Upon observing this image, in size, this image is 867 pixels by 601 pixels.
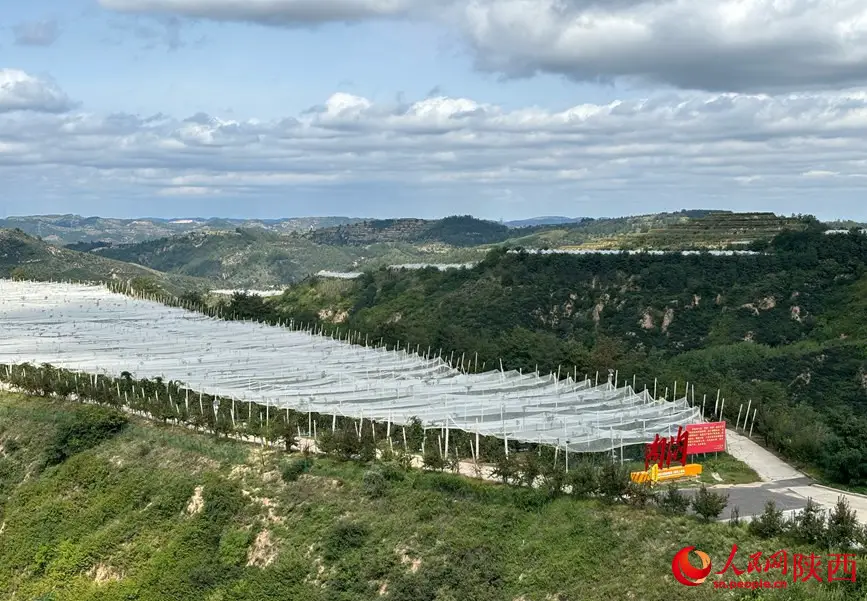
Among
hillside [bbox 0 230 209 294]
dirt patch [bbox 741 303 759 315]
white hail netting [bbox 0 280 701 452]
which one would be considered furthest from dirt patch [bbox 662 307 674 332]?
hillside [bbox 0 230 209 294]

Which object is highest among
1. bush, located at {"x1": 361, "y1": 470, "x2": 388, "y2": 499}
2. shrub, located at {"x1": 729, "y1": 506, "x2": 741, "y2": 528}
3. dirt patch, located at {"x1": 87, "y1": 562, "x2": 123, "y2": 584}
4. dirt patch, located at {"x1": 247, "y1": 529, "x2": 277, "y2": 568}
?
shrub, located at {"x1": 729, "y1": 506, "x2": 741, "y2": 528}

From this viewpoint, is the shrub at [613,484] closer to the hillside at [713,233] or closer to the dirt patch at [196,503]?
the dirt patch at [196,503]

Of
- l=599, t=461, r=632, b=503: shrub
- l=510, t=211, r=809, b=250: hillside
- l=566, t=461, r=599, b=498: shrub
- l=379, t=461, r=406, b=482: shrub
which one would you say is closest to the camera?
l=599, t=461, r=632, b=503: shrub

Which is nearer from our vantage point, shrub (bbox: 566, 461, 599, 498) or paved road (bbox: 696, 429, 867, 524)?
shrub (bbox: 566, 461, 599, 498)

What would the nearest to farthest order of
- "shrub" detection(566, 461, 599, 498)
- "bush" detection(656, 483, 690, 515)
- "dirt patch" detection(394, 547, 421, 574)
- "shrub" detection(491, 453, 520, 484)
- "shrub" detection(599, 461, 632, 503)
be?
"bush" detection(656, 483, 690, 515) < "shrub" detection(599, 461, 632, 503) < "dirt patch" detection(394, 547, 421, 574) < "shrub" detection(566, 461, 599, 498) < "shrub" detection(491, 453, 520, 484)

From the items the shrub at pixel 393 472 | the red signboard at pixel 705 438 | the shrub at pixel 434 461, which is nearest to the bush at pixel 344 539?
the shrub at pixel 393 472

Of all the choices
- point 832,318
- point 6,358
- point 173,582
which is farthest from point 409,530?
point 832,318

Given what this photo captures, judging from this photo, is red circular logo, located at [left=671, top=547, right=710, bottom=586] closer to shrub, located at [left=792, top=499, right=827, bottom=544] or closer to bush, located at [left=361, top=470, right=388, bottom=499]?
shrub, located at [left=792, top=499, right=827, bottom=544]
